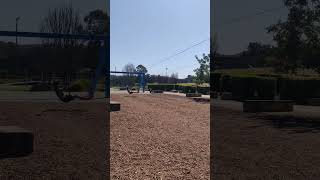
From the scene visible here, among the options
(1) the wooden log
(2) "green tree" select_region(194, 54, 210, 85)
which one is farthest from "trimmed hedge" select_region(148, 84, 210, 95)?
(1) the wooden log

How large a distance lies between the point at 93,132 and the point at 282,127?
6055mm

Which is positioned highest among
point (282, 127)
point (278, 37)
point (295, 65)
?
point (278, 37)

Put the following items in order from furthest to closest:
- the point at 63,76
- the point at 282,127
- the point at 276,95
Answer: the point at 63,76 → the point at 276,95 → the point at 282,127

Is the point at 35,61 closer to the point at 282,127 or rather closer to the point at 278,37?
the point at 278,37

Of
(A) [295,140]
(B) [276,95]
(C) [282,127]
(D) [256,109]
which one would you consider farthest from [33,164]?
(B) [276,95]

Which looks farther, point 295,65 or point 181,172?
point 295,65

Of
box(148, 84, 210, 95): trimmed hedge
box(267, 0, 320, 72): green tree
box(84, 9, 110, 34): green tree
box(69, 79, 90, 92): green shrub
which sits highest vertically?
box(84, 9, 110, 34): green tree

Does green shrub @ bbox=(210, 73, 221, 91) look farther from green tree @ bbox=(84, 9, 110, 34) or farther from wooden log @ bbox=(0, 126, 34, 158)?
wooden log @ bbox=(0, 126, 34, 158)

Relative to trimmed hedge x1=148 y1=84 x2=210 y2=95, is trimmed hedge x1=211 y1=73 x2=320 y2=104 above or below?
above

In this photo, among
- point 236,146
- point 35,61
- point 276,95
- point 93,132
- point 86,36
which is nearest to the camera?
point 236,146

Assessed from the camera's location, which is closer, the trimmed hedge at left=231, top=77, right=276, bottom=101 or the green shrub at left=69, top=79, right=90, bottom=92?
the trimmed hedge at left=231, top=77, right=276, bottom=101

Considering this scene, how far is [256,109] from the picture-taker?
2114 centimetres

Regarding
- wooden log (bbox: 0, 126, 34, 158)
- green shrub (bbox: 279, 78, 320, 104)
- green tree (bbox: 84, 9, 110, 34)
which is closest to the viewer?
wooden log (bbox: 0, 126, 34, 158)

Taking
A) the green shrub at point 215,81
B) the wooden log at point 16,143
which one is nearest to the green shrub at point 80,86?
the green shrub at point 215,81
